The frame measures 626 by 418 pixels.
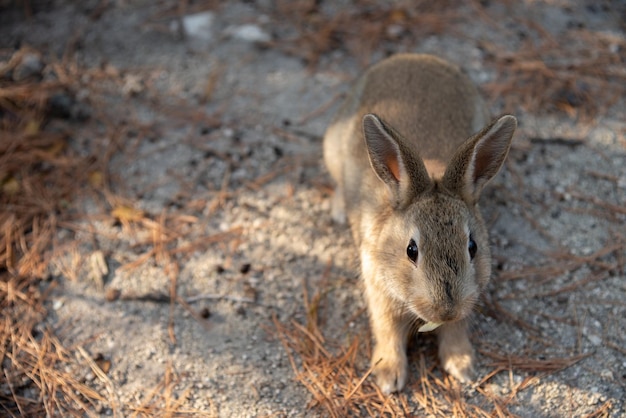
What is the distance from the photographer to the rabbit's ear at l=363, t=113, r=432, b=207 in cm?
298

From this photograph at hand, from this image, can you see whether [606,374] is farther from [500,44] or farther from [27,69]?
[27,69]

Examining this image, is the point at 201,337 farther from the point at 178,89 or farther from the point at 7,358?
the point at 178,89

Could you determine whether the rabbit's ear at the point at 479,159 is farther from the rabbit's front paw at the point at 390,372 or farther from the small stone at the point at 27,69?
the small stone at the point at 27,69

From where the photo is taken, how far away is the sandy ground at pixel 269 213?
341 cm

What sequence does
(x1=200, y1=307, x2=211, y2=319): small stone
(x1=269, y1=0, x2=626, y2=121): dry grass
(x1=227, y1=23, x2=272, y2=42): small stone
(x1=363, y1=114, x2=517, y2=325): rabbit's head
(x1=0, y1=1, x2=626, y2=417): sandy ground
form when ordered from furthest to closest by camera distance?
(x1=227, y1=23, x2=272, y2=42): small stone < (x1=269, y1=0, x2=626, y2=121): dry grass < (x1=200, y1=307, x2=211, y2=319): small stone < (x1=0, y1=1, x2=626, y2=417): sandy ground < (x1=363, y1=114, x2=517, y2=325): rabbit's head

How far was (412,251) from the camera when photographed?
9.84 ft

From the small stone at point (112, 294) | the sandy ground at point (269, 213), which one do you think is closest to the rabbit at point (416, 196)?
the sandy ground at point (269, 213)

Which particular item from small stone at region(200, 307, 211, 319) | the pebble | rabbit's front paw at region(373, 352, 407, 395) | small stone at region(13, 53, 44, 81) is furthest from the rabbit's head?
small stone at region(13, 53, 44, 81)

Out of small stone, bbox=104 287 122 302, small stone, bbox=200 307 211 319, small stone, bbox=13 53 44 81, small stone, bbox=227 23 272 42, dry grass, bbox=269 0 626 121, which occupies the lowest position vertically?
small stone, bbox=104 287 122 302

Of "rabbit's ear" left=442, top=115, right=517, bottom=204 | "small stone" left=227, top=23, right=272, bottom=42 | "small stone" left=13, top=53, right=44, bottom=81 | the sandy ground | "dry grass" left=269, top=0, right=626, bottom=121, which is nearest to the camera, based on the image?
"rabbit's ear" left=442, top=115, right=517, bottom=204

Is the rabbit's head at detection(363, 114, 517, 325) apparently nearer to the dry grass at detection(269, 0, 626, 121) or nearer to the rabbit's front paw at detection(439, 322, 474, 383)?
the rabbit's front paw at detection(439, 322, 474, 383)

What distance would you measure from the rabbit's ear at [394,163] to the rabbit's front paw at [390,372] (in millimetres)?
777

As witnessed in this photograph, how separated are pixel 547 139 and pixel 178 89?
2.64 m

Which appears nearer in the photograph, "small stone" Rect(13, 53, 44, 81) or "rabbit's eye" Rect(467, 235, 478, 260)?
"rabbit's eye" Rect(467, 235, 478, 260)
